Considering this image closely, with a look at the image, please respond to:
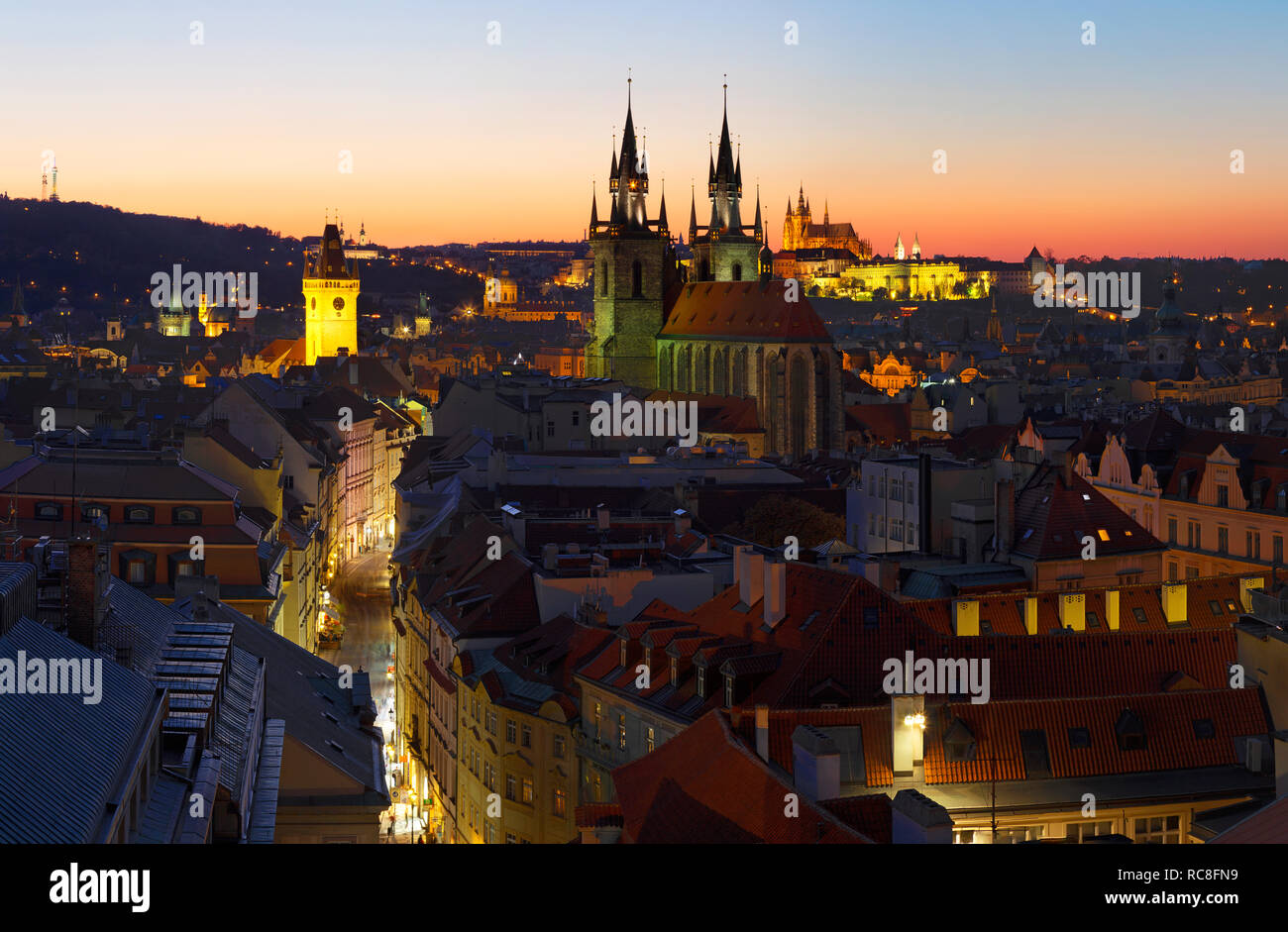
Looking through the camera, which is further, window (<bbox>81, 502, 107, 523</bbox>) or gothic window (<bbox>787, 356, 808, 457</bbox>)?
gothic window (<bbox>787, 356, 808, 457</bbox>)

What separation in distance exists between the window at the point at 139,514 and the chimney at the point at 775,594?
56.3ft

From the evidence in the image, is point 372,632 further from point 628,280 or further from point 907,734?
point 628,280

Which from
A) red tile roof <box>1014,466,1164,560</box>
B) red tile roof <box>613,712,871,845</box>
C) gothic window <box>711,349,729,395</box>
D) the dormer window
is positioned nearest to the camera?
red tile roof <box>613,712,871,845</box>

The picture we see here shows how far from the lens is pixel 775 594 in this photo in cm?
3084

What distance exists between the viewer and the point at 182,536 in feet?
138

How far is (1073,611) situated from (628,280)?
288ft

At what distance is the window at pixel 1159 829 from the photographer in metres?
24.2

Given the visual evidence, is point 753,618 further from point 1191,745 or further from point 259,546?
point 259,546

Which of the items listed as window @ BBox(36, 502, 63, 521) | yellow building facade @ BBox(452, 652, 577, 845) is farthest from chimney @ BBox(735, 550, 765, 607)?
window @ BBox(36, 502, 63, 521)

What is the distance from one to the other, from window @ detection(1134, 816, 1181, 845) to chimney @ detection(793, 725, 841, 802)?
4350 mm

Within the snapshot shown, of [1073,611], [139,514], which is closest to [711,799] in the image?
[1073,611]

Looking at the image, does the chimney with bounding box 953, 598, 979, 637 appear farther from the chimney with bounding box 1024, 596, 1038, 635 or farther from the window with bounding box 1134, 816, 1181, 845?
the window with bounding box 1134, 816, 1181, 845

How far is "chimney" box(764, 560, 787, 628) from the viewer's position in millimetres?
30750

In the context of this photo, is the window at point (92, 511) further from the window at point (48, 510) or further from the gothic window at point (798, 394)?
the gothic window at point (798, 394)
